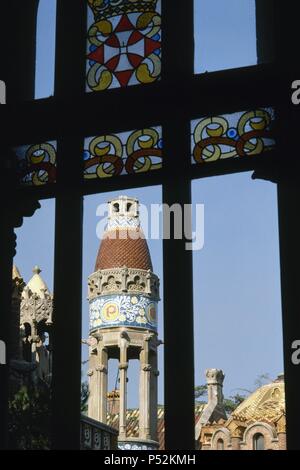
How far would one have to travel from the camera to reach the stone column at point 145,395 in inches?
1561

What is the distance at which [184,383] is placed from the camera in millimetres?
9477

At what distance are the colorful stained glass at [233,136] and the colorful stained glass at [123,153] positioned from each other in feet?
1.17

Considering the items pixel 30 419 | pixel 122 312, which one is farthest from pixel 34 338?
pixel 122 312

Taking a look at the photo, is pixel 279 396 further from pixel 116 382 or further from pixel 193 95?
pixel 193 95

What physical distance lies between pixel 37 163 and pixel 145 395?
30.9 metres

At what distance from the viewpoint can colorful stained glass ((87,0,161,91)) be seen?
36.2 feet

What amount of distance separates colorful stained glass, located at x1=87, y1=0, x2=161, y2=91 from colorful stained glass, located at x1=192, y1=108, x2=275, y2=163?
78cm

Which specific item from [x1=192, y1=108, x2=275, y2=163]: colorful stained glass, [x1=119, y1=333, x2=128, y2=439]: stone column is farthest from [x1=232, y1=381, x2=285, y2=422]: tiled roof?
[x1=192, y1=108, x2=275, y2=163]: colorful stained glass

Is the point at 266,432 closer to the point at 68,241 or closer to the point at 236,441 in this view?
the point at 236,441

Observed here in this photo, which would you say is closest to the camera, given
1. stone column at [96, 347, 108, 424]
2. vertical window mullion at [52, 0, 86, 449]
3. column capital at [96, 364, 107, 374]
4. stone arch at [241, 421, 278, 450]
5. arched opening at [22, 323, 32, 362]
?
vertical window mullion at [52, 0, 86, 449]

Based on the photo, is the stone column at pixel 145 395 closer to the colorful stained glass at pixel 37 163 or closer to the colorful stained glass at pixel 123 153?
the colorful stained glass at pixel 37 163

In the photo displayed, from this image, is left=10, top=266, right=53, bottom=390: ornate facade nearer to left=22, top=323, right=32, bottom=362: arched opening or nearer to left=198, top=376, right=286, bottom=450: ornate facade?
left=22, top=323, right=32, bottom=362: arched opening

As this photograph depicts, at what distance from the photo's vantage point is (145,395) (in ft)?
135

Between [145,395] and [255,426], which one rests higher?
[145,395]
